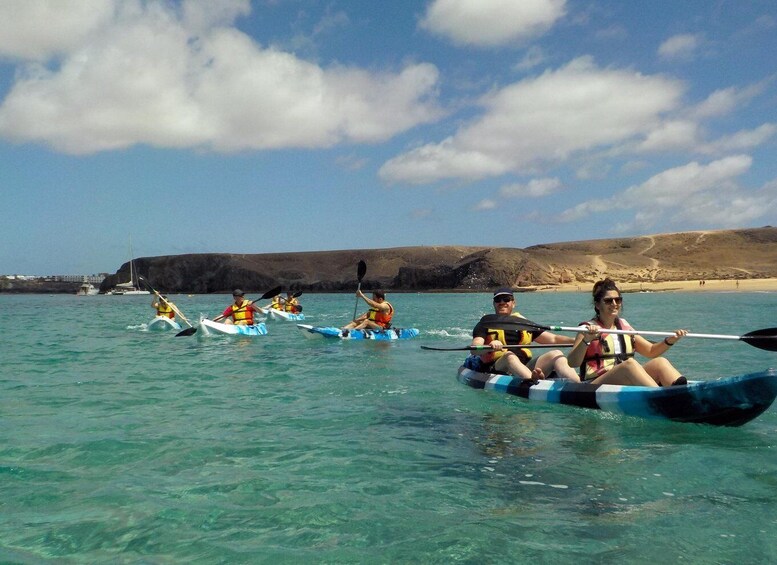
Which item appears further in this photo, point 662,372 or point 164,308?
point 164,308

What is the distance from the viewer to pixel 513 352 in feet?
30.2

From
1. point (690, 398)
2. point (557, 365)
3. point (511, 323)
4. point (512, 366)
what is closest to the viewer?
point (690, 398)

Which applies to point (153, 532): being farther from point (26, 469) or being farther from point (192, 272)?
point (192, 272)

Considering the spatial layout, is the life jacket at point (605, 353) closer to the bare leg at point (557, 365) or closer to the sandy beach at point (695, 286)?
the bare leg at point (557, 365)

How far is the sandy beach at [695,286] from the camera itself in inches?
2514

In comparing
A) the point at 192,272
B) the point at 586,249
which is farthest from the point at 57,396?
the point at 192,272

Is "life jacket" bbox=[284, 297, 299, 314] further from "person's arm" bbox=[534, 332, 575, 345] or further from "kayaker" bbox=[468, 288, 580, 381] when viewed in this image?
"person's arm" bbox=[534, 332, 575, 345]

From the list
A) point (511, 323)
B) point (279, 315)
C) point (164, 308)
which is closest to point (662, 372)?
point (511, 323)

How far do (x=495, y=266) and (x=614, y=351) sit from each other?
8109 cm

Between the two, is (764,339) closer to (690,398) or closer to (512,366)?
(690,398)

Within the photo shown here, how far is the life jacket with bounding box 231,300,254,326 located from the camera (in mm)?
20672

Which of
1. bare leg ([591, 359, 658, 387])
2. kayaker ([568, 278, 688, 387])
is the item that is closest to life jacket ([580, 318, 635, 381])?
kayaker ([568, 278, 688, 387])

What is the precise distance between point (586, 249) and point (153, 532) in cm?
11710

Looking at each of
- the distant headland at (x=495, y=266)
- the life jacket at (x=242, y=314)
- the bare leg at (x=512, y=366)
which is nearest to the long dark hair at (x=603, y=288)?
the bare leg at (x=512, y=366)
